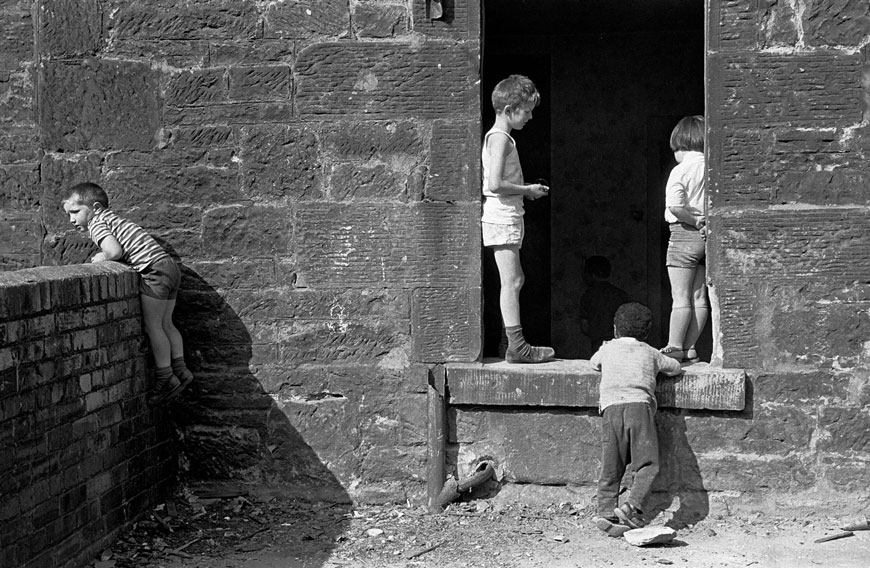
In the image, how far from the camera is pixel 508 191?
561 centimetres

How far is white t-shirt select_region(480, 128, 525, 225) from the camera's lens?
565 centimetres

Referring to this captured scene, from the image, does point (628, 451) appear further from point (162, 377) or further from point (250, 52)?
point (250, 52)

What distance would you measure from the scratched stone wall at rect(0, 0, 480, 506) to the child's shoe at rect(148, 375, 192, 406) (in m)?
0.16

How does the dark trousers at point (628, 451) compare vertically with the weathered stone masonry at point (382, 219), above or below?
below

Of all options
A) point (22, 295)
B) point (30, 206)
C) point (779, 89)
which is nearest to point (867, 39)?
point (779, 89)

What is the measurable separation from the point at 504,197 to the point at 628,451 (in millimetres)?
1426

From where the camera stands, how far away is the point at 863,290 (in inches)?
214

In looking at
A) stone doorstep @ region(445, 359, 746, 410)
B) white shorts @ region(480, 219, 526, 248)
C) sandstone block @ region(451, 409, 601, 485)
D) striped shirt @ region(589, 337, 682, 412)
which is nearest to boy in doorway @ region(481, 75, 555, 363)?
white shorts @ region(480, 219, 526, 248)

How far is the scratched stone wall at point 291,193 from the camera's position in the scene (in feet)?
18.7

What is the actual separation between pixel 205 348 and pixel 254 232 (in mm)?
685

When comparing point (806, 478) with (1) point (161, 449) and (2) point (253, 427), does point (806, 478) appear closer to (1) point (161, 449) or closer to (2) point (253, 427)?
(2) point (253, 427)

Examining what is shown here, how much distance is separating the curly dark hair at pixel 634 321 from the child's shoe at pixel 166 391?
7.54 ft

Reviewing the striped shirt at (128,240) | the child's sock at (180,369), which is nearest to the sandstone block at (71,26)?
the striped shirt at (128,240)

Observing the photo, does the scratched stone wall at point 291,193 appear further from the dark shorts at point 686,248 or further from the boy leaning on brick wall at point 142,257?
the dark shorts at point 686,248
